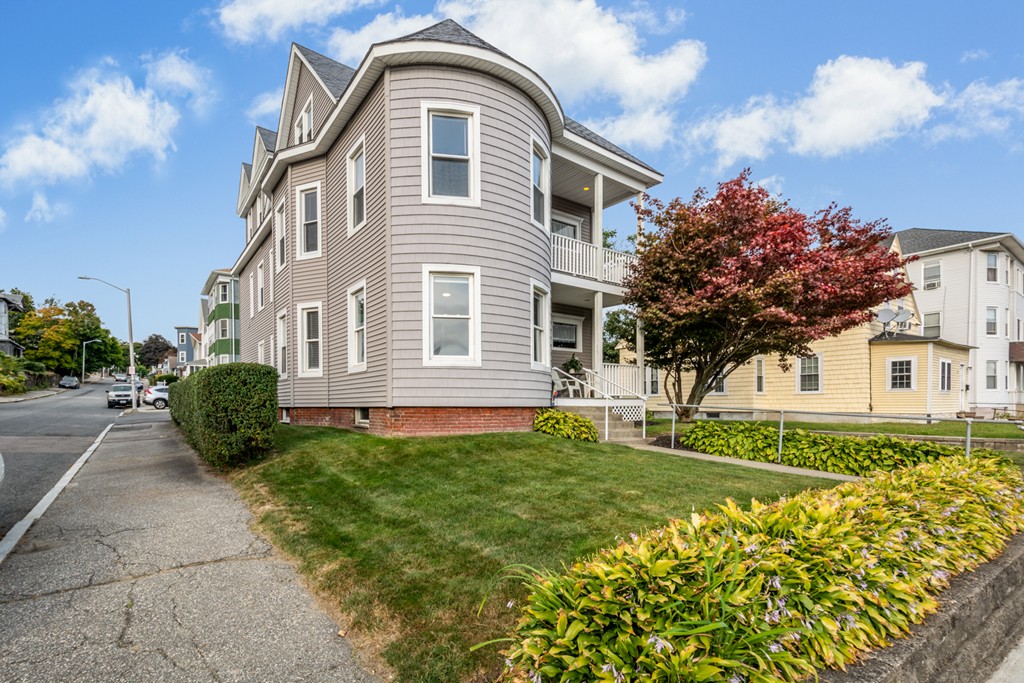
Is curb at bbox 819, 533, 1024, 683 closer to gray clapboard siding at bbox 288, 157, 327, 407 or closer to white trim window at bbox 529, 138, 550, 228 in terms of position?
white trim window at bbox 529, 138, 550, 228

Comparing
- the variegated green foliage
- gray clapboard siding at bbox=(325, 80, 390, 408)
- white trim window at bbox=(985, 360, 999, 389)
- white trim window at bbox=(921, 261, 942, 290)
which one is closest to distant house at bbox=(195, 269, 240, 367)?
gray clapboard siding at bbox=(325, 80, 390, 408)

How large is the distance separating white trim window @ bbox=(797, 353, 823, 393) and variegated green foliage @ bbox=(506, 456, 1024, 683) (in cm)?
2047

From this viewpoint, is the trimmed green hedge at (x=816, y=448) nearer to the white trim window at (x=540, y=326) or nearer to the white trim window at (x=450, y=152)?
the white trim window at (x=540, y=326)

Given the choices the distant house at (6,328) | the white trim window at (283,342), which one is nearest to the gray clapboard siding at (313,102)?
the white trim window at (283,342)

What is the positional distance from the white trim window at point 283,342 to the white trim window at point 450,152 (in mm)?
7327

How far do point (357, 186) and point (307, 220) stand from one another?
308cm

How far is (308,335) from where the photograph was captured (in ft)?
47.8

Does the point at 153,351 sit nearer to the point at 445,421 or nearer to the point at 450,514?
the point at 445,421

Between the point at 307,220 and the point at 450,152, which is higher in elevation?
the point at 450,152

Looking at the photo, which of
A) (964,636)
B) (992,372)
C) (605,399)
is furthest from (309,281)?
(992,372)

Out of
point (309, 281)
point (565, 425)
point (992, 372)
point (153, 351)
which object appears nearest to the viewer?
point (565, 425)

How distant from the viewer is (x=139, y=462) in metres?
9.76

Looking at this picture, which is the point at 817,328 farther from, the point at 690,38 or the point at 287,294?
the point at 287,294

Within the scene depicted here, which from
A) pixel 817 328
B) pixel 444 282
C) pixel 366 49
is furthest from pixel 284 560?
pixel 817 328
